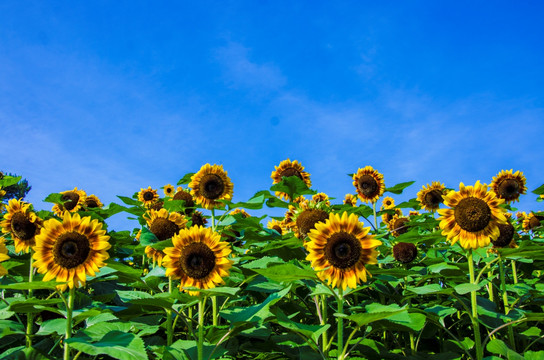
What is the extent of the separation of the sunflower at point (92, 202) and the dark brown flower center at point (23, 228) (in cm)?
360

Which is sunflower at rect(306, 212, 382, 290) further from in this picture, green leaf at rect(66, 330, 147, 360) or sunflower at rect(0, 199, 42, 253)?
sunflower at rect(0, 199, 42, 253)

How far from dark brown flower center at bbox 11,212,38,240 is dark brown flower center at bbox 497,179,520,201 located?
7016 mm

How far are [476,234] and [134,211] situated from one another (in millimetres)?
3710

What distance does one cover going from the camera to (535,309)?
6039 mm

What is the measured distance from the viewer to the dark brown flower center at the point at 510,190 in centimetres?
767

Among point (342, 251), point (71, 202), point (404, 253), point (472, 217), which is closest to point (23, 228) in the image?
point (71, 202)

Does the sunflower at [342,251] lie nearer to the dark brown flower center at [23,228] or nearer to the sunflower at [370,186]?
the dark brown flower center at [23,228]

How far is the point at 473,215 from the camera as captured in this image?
4.39 metres

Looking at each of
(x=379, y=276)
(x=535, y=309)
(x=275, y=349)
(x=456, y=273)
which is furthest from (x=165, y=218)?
(x=535, y=309)

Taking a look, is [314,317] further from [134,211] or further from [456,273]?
[134,211]

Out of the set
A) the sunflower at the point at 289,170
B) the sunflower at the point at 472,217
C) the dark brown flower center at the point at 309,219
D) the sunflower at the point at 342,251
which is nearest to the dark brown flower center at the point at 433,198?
the sunflower at the point at 289,170

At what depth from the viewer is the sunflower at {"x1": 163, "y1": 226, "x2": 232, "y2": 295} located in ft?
11.7

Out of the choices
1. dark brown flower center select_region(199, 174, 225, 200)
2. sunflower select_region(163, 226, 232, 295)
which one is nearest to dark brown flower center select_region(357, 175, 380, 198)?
dark brown flower center select_region(199, 174, 225, 200)

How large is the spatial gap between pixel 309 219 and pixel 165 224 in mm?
1409
